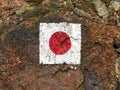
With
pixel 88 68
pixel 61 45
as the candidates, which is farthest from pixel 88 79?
pixel 61 45
